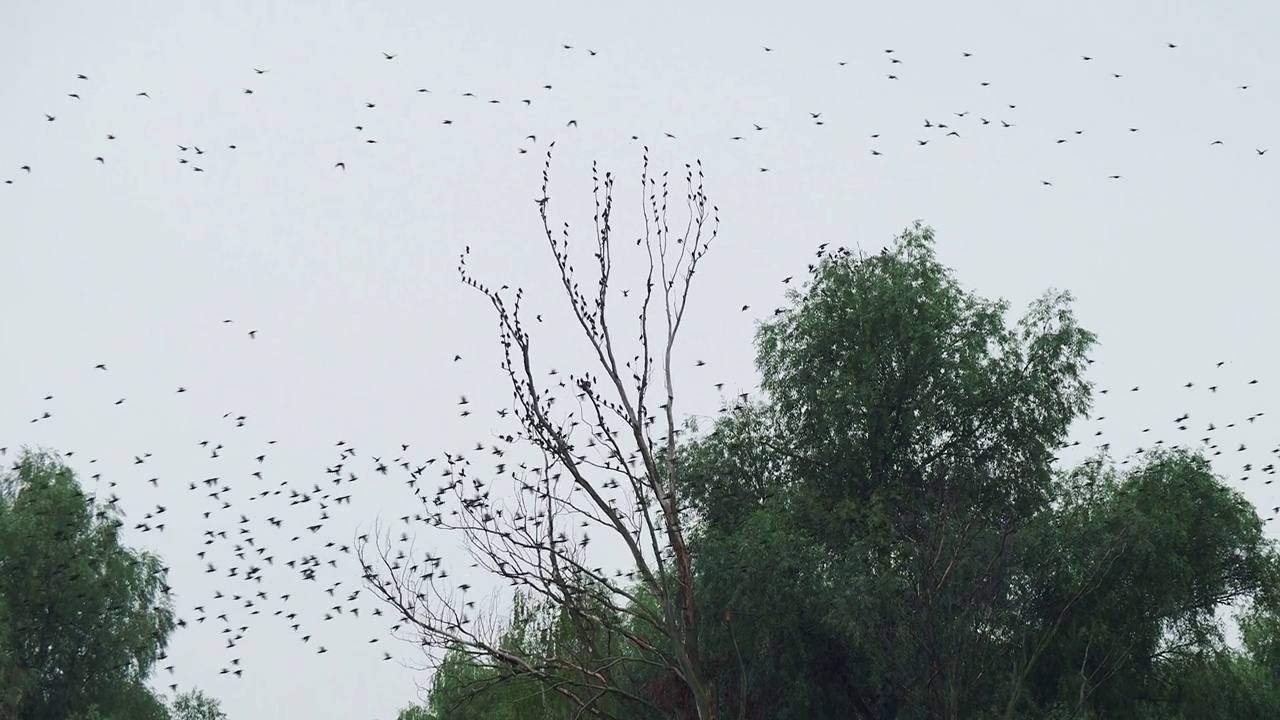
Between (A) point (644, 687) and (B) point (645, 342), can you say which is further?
(A) point (644, 687)

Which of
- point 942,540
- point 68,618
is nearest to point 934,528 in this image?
point 942,540

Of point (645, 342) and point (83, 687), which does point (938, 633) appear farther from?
point (83, 687)

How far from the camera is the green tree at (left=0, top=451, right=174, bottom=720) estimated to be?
3600 centimetres

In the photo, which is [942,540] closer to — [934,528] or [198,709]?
[934,528]

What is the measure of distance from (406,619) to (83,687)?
57.7 ft

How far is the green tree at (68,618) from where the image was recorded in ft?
118

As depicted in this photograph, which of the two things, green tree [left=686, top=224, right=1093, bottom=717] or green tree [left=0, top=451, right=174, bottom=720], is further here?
green tree [left=0, top=451, right=174, bottom=720]

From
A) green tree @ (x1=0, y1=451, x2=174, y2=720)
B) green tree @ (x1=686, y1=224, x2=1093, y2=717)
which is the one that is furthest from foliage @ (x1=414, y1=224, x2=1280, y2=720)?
green tree @ (x1=0, y1=451, x2=174, y2=720)

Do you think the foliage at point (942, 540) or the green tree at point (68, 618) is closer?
the foliage at point (942, 540)

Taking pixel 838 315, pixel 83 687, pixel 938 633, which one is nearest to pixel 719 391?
pixel 838 315

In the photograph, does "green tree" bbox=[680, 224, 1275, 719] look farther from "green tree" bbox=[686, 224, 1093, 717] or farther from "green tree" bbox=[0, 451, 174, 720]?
"green tree" bbox=[0, 451, 174, 720]

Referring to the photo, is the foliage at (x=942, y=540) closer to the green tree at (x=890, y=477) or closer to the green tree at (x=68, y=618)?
the green tree at (x=890, y=477)

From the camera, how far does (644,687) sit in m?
27.1

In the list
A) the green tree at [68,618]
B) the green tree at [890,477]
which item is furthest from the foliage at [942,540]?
the green tree at [68,618]
